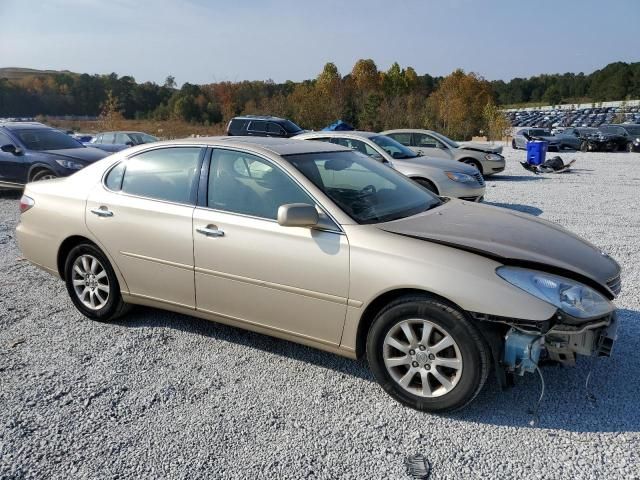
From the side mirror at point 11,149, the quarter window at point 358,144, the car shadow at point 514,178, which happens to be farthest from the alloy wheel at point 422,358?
the car shadow at point 514,178

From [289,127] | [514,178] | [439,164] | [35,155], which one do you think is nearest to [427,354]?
[439,164]

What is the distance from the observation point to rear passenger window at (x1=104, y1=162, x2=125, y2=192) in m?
4.28

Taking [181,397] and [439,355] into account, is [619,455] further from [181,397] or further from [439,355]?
[181,397]

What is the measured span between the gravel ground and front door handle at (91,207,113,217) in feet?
3.16

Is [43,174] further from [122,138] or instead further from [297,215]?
[297,215]

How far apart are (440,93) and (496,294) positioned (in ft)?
160

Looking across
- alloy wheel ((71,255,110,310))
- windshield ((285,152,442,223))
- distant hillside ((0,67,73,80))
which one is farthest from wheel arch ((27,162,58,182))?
distant hillside ((0,67,73,80))

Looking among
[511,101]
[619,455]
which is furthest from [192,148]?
[511,101]

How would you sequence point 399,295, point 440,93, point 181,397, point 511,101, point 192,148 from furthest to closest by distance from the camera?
1. point 511,101
2. point 440,93
3. point 192,148
4. point 181,397
5. point 399,295

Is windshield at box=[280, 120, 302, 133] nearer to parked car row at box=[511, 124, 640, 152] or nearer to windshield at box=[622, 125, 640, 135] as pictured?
parked car row at box=[511, 124, 640, 152]

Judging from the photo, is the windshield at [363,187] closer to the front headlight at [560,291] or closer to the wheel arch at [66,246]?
the front headlight at [560,291]

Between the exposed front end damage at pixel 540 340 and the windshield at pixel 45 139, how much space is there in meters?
10.6

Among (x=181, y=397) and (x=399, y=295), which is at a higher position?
(x=399, y=295)

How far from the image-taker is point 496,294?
2822 mm
